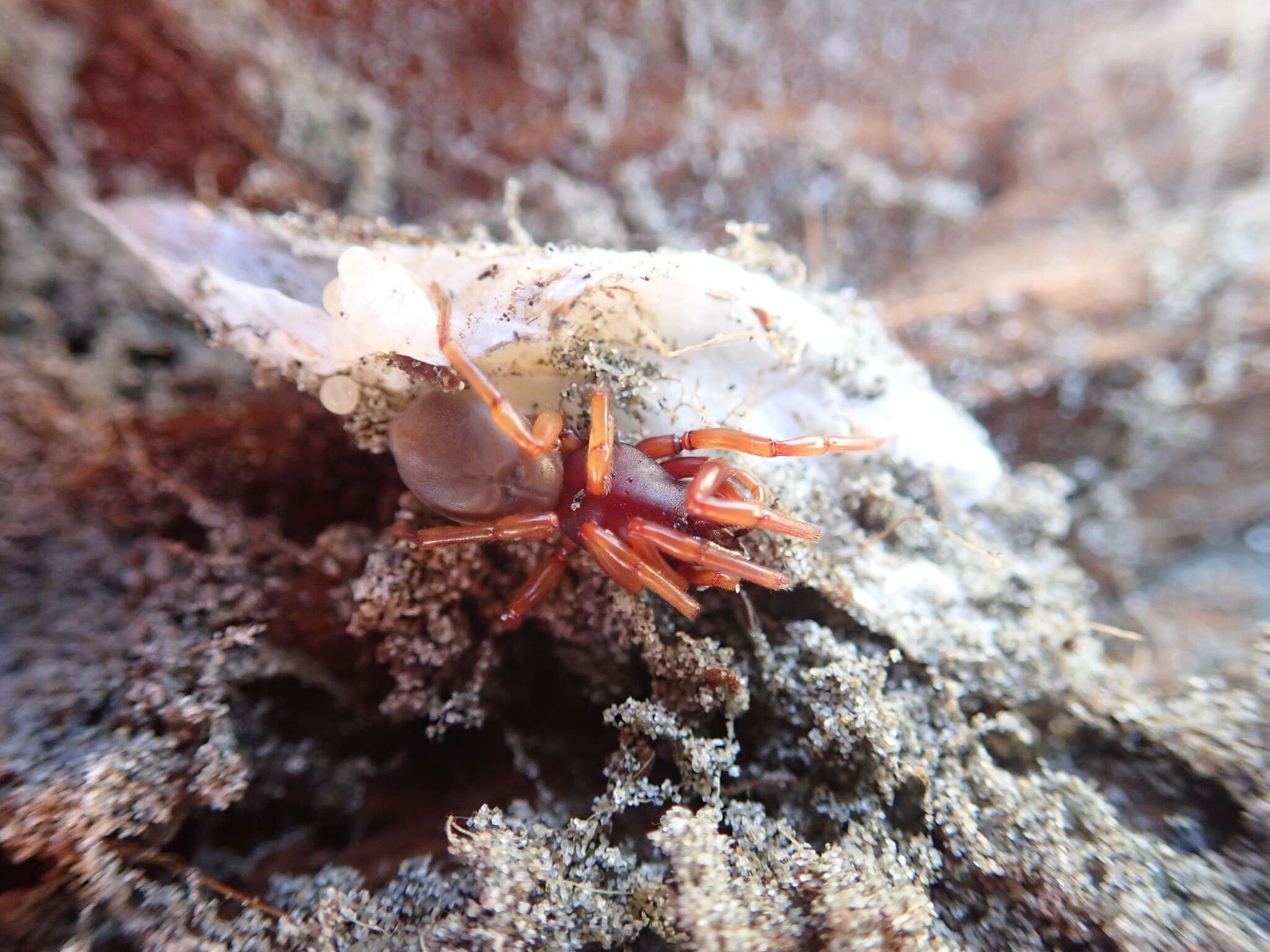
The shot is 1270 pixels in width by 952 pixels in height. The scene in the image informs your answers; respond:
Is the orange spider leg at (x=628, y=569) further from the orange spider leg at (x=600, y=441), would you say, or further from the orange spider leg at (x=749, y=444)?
the orange spider leg at (x=749, y=444)

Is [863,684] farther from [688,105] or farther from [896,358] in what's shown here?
[688,105]

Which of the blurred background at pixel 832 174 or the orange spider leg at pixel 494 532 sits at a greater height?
the blurred background at pixel 832 174

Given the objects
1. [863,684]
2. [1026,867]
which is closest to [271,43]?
[863,684]

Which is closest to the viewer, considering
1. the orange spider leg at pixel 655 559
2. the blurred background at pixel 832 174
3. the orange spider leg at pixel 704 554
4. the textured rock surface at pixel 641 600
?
the textured rock surface at pixel 641 600

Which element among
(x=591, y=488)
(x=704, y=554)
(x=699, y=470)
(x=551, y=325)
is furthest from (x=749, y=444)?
(x=551, y=325)

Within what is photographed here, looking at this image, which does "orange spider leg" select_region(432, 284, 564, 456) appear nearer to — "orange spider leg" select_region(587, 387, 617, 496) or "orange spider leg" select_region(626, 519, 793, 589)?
A: "orange spider leg" select_region(587, 387, 617, 496)

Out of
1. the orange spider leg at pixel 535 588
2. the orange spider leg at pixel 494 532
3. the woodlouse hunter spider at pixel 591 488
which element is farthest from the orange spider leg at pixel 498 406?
the orange spider leg at pixel 535 588
